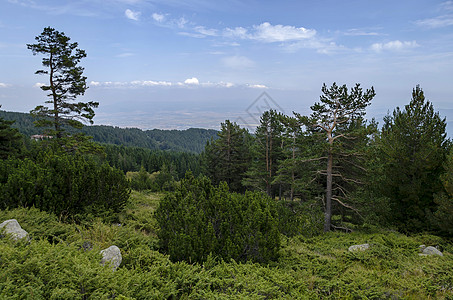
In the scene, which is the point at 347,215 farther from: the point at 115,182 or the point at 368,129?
the point at 115,182

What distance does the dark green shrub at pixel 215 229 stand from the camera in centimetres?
540

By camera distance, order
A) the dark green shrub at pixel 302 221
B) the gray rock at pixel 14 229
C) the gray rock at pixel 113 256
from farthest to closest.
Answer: the dark green shrub at pixel 302 221
the gray rock at pixel 14 229
the gray rock at pixel 113 256

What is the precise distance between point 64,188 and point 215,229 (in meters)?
4.82

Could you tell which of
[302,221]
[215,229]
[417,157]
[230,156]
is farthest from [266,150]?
[215,229]

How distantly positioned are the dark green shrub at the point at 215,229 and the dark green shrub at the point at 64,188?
9.79ft

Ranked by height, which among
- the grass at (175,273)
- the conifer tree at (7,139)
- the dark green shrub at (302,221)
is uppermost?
the conifer tree at (7,139)

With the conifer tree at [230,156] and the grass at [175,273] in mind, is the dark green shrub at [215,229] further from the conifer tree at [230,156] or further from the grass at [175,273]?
the conifer tree at [230,156]

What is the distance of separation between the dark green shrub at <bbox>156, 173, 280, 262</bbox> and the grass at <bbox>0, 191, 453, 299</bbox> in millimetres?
376

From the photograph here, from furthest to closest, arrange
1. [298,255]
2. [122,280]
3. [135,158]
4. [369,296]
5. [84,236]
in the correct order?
1. [135,158]
2. [298,255]
3. [84,236]
4. [369,296]
5. [122,280]

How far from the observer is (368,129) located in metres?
11.8

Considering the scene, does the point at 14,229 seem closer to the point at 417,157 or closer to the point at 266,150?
the point at 417,157

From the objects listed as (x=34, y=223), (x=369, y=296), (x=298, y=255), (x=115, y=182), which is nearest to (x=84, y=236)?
(x=34, y=223)

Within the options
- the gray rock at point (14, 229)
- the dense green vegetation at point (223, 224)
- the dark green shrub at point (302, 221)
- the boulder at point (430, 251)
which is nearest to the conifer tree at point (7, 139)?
the dense green vegetation at point (223, 224)

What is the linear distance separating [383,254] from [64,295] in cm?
808
